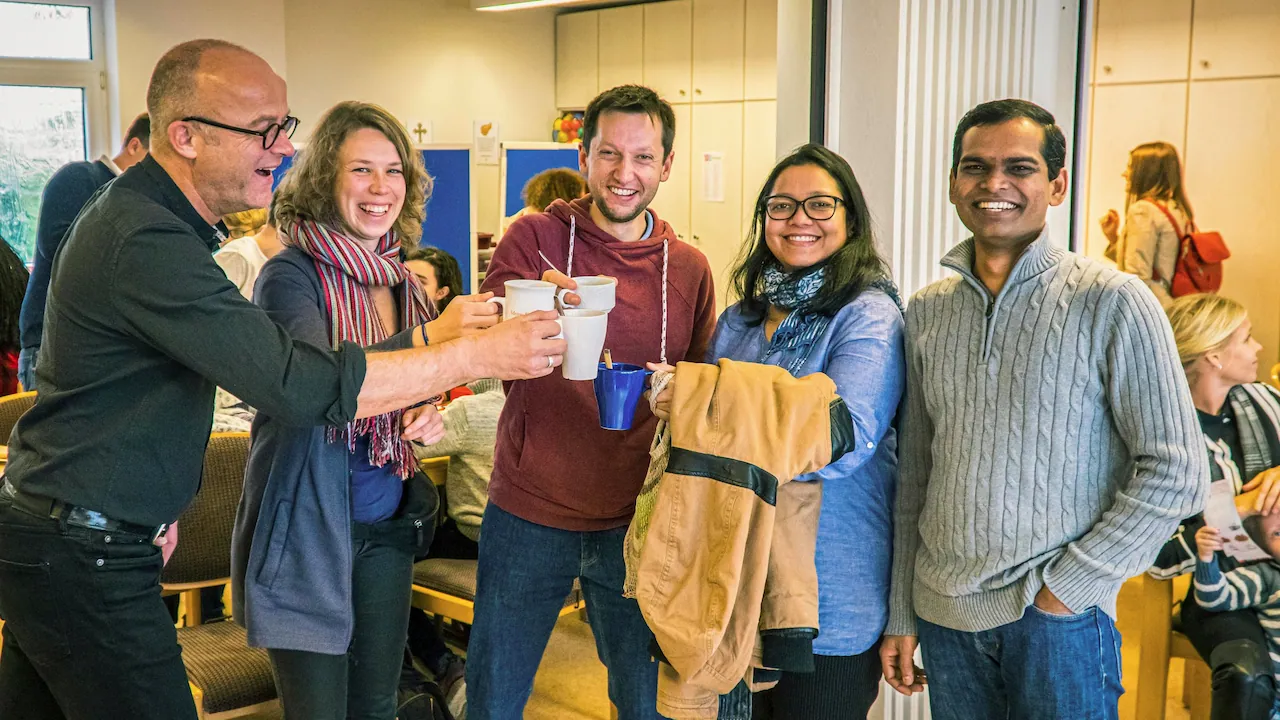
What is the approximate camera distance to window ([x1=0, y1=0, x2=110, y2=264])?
7152mm

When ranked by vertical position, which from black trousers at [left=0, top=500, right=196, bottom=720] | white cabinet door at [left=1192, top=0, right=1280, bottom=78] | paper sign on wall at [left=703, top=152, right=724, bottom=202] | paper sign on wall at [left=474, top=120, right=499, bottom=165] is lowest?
black trousers at [left=0, top=500, right=196, bottom=720]

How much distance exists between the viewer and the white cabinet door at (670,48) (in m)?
9.11

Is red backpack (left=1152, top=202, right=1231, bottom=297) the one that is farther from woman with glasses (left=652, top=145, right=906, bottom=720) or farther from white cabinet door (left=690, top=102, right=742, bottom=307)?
woman with glasses (left=652, top=145, right=906, bottom=720)

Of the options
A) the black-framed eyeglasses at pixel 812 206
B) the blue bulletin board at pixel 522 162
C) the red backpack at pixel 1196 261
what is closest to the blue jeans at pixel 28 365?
the black-framed eyeglasses at pixel 812 206

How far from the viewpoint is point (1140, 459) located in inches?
69.1

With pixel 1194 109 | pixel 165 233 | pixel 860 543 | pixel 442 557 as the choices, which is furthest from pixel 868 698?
pixel 1194 109

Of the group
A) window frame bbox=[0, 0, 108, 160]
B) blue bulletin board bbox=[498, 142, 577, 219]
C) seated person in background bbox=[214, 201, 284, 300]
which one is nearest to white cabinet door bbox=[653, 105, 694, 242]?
blue bulletin board bbox=[498, 142, 577, 219]

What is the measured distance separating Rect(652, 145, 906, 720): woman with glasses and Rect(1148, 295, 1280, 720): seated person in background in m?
1.26

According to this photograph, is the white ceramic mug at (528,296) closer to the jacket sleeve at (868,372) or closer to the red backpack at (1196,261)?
the jacket sleeve at (868,372)

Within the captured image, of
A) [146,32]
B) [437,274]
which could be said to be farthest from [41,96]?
[437,274]

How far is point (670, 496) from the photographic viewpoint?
176 centimetres

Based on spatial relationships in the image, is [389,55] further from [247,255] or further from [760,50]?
[247,255]

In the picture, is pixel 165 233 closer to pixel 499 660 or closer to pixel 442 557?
pixel 499 660

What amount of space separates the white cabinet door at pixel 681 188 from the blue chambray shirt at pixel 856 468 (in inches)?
283
